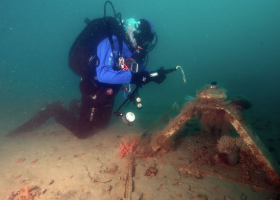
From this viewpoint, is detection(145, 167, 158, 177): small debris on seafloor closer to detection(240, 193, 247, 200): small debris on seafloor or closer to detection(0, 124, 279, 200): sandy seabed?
detection(0, 124, 279, 200): sandy seabed

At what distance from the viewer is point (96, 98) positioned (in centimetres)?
487

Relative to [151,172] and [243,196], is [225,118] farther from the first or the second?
[151,172]

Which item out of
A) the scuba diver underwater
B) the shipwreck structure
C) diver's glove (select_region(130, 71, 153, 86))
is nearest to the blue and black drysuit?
the scuba diver underwater

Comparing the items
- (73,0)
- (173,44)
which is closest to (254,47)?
(173,44)

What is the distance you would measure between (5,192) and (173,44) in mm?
124344

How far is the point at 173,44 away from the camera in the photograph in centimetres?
11375

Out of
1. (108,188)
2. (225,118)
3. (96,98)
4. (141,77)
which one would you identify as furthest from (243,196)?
(96,98)

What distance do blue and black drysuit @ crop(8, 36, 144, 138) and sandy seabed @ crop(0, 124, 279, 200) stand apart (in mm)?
1021

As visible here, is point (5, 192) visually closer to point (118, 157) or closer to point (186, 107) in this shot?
point (118, 157)

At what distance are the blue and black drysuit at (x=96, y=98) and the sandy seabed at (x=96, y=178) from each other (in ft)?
3.35

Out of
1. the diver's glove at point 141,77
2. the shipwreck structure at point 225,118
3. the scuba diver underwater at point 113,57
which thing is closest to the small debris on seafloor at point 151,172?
the shipwreck structure at point 225,118

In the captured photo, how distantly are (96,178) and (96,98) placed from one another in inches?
102

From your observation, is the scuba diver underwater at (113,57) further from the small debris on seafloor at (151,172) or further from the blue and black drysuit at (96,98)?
the small debris on seafloor at (151,172)

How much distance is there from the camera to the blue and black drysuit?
3.97 m
